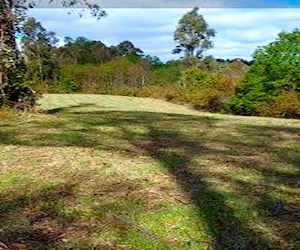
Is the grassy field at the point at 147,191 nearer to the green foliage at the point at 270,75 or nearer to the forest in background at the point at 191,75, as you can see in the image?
the forest in background at the point at 191,75

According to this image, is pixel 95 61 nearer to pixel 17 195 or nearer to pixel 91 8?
pixel 91 8

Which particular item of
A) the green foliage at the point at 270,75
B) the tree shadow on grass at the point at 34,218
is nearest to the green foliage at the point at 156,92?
the green foliage at the point at 270,75

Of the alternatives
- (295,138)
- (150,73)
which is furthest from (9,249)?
(150,73)

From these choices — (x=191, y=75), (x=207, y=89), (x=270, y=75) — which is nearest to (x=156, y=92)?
(x=191, y=75)

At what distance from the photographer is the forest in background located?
110 ft

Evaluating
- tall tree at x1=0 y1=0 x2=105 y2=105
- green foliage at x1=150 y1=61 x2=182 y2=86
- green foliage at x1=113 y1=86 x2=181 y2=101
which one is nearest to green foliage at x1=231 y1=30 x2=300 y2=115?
green foliage at x1=113 y1=86 x2=181 y2=101

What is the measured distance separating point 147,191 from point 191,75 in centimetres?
4665

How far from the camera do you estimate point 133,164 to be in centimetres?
660

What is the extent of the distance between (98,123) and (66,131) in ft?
4.20

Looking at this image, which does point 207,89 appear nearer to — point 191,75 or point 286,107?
point 191,75

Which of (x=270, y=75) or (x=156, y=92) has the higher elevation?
(x=270, y=75)

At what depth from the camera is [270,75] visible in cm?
Result: 4256

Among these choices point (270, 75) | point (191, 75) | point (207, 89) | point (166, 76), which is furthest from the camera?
point (166, 76)

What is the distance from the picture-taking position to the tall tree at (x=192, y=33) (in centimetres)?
6419
